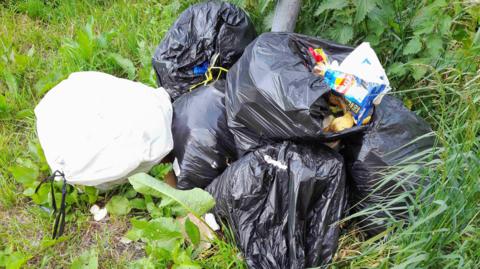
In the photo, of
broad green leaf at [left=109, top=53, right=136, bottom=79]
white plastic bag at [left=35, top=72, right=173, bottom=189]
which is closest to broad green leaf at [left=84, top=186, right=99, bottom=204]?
white plastic bag at [left=35, top=72, right=173, bottom=189]

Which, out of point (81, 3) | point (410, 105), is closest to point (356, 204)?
point (410, 105)

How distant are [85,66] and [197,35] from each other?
791 mm

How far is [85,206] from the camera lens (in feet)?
6.88

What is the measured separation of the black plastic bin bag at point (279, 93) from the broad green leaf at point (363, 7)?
0.16 metres

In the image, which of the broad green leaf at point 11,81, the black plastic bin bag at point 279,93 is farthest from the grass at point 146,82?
the black plastic bin bag at point 279,93

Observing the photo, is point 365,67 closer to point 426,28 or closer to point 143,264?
point 426,28

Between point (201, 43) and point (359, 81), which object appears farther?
point (201, 43)

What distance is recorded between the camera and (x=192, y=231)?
1.79m

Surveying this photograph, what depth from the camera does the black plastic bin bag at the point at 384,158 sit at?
5.50 feet

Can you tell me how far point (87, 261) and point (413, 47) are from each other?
1.68 m

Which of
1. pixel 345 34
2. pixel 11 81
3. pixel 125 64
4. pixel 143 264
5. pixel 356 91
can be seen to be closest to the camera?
pixel 356 91

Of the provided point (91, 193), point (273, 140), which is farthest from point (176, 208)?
point (273, 140)

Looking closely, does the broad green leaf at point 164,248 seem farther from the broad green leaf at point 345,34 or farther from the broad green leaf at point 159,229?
the broad green leaf at point 345,34

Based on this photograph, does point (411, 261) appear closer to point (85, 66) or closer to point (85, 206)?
point (85, 206)
